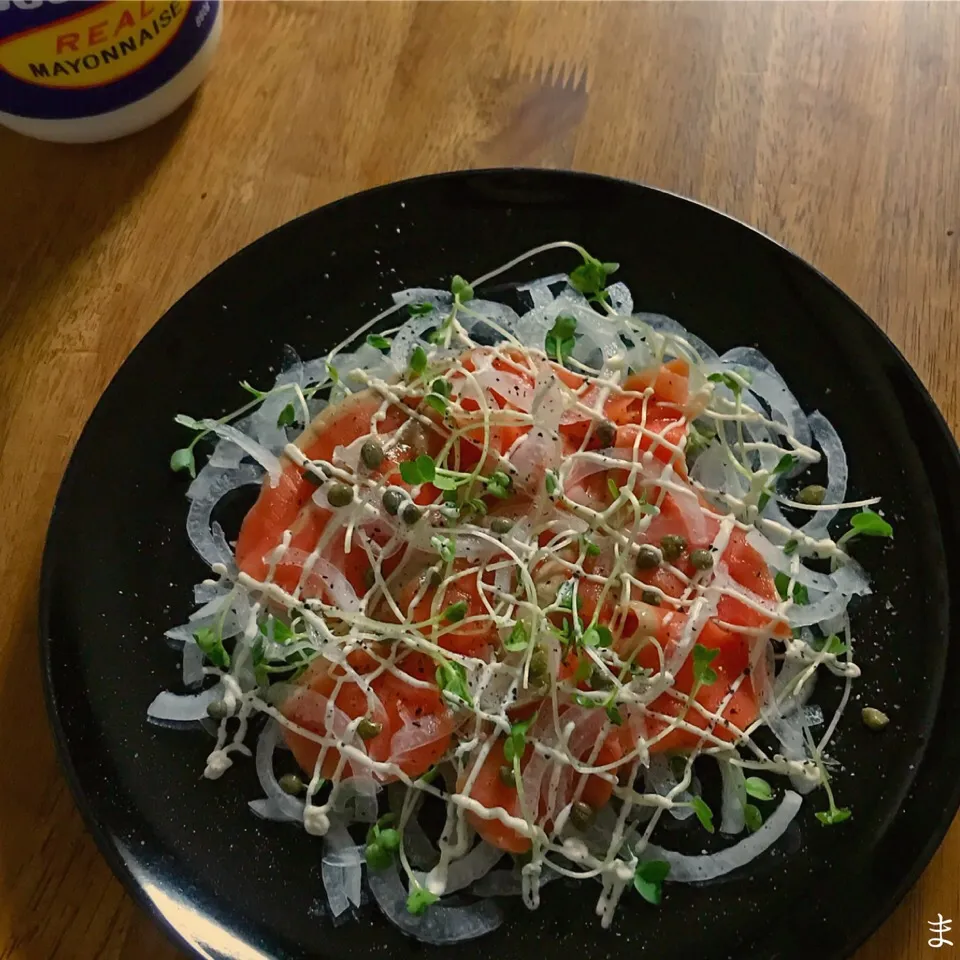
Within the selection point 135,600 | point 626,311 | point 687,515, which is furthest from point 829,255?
point 135,600

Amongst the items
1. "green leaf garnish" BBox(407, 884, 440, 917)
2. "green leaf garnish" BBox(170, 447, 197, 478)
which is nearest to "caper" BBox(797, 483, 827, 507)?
"green leaf garnish" BBox(407, 884, 440, 917)

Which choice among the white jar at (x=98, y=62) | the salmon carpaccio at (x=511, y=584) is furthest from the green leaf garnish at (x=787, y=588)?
the white jar at (x=98, y=62)

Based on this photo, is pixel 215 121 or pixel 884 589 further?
pixel 215 121

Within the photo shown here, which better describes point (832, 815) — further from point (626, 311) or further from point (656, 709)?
point (626, 311)

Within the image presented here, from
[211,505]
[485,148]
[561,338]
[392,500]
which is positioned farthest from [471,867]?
[485,148]

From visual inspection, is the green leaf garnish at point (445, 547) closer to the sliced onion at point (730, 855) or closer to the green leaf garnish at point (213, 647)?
the green leaf garnish at point (213, 647)

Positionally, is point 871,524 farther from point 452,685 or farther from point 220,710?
point 220,710

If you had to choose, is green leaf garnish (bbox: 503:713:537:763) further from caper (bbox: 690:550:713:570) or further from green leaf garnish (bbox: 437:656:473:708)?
caper (bbox: 690:550:713:570)
